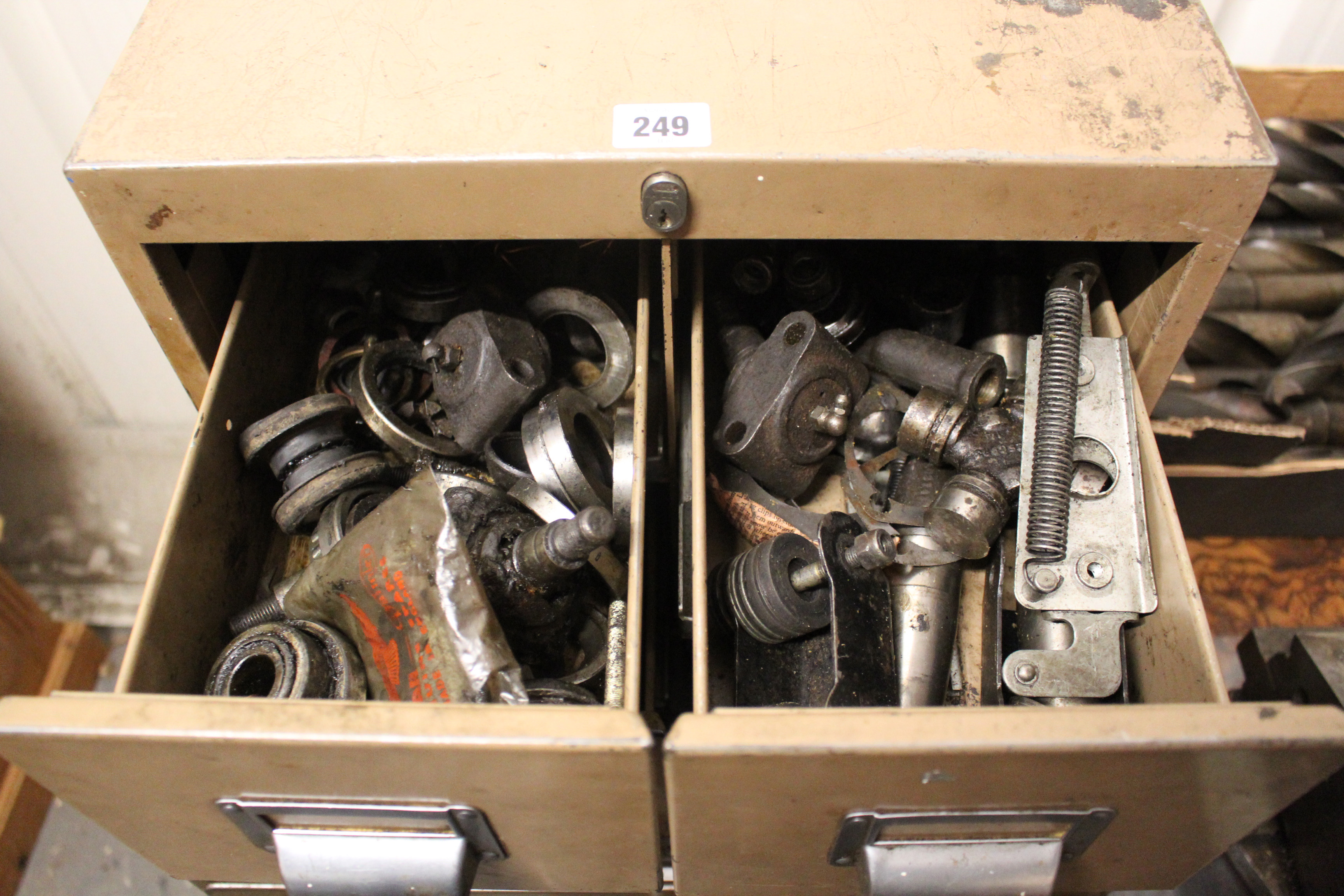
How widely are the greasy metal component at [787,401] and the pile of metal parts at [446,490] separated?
5.3 inches

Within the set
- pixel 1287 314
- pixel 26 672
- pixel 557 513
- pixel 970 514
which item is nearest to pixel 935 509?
pixel 970 514

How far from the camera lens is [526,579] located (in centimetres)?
99

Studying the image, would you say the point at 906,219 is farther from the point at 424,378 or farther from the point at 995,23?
the point at 424,378

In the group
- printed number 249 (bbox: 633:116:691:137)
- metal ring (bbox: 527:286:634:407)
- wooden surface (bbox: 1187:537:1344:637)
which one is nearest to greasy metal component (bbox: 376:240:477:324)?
metal ring (bbox: 527:286:634:407)

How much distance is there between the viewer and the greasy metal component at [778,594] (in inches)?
38.5

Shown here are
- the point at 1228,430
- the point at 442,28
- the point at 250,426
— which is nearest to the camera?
the point at 442,28

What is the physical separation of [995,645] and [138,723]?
84 cm

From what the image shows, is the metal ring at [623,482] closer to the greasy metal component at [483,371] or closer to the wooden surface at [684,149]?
the greasy metal component at [483,371]

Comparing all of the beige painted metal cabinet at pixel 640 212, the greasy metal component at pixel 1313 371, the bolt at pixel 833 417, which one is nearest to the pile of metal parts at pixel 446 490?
the beige painted metal cabinet at pixel 640 212

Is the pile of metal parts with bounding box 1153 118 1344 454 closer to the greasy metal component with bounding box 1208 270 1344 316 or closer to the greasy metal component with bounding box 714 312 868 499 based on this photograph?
the greasy metal component with bounding box 1208 270 1344 316

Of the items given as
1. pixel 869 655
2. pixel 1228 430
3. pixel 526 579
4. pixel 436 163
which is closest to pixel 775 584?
pixel 869 655

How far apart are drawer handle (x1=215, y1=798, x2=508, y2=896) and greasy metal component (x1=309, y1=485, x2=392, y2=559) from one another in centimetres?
33

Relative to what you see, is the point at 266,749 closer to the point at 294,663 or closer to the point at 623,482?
the point at 294,663

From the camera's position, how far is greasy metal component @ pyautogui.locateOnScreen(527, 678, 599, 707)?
0.92m
